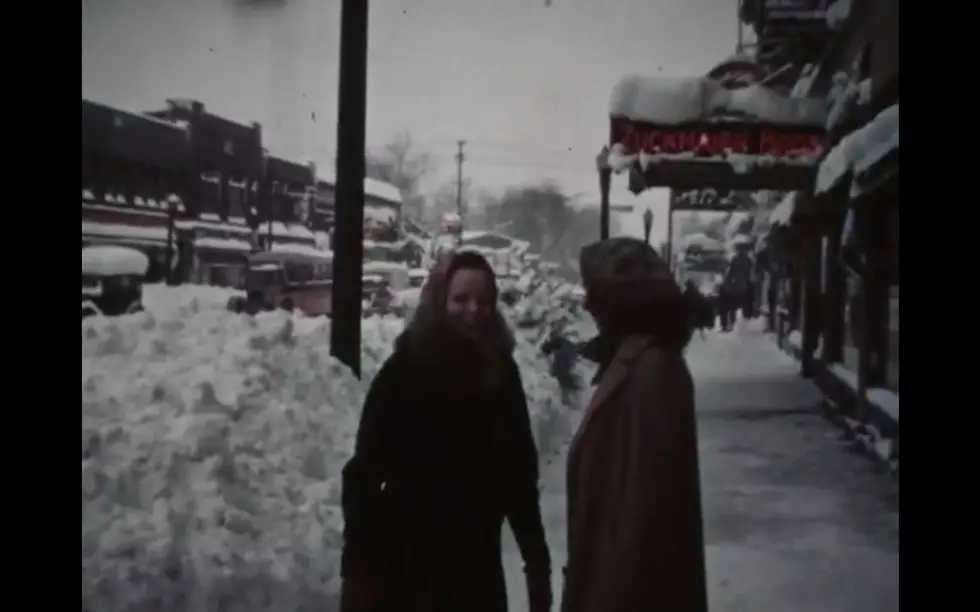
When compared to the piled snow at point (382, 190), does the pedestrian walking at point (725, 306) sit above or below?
below

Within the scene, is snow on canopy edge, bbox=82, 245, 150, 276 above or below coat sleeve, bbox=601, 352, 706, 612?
above

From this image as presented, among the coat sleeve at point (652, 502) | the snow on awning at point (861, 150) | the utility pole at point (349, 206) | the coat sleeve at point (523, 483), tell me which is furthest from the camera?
the utility pole at point (349, 206)

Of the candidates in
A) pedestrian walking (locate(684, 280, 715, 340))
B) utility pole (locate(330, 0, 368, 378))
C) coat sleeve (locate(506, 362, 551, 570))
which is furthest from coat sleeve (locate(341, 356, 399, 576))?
pedestrian walking (locate(684, 280, 715, 340))

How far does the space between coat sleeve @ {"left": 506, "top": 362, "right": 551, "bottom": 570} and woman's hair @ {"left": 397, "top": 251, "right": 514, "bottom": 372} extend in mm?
66

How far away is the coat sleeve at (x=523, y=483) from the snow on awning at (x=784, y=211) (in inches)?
28.6

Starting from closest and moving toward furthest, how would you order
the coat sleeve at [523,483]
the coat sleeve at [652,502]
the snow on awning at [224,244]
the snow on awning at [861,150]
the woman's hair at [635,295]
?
the coat sleeve at [652,502], the woman's hair at [635,295], the coat sleeve at [523,483], the snow on awning at [861,150], the snow on awning at [224,244]

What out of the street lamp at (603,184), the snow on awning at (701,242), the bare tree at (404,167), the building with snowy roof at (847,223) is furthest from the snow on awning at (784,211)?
the bare tree at (404,167)

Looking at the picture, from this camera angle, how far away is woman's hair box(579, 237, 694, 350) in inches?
78.9

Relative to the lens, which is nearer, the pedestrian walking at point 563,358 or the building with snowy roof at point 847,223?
the pedestrian walking at point 563,358

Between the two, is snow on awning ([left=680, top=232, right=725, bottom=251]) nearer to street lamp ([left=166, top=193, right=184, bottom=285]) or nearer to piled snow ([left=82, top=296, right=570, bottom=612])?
piled snow ([left=82, top=296, right=570, bottom=612])

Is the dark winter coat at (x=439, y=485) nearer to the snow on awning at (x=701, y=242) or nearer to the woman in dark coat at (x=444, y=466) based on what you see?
the woman in dark coat at (x=444, y=466)

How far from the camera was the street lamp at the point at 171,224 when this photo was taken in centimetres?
244

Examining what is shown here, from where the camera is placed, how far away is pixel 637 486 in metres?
1.83
